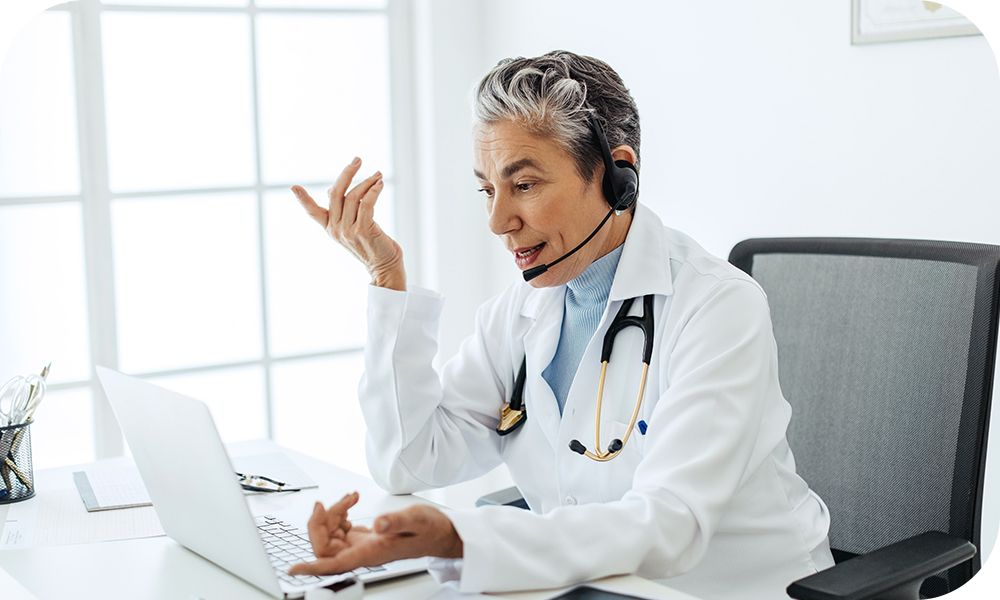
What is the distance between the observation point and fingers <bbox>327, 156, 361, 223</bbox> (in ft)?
5.26

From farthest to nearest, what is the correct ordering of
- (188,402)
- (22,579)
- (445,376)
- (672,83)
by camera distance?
(672,83)
(445,376)
(22,579)
(188,402)

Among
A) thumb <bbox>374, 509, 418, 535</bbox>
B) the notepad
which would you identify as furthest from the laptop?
the notepad

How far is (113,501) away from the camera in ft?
5.29

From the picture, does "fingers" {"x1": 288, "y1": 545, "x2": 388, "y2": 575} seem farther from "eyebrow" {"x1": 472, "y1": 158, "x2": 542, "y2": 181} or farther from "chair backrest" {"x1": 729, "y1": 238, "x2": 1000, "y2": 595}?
"chair backrest" {"x1": 729, "y1": 238, "x2": 1000, "y2": 595}

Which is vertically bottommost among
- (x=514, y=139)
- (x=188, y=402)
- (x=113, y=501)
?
(x=113, y=501)

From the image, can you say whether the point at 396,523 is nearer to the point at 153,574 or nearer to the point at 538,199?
the point at 153,574

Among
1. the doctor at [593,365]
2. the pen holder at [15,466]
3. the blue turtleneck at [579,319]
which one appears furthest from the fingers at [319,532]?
the pen holder at [15,466]

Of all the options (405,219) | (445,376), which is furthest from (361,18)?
(445,376)

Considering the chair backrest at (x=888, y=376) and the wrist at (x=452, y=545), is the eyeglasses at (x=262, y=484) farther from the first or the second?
the chair backrest at (x=888, y=376)

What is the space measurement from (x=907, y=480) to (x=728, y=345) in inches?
16.4

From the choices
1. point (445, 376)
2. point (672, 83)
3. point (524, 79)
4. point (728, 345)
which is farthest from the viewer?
point (672, 83)

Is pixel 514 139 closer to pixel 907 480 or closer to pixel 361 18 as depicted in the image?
pixel 907 480

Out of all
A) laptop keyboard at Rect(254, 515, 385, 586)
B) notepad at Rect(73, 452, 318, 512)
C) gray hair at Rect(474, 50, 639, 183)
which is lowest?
notepad at Rect(73, 452, 318, 512)

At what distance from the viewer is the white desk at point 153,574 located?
3.96 feet
